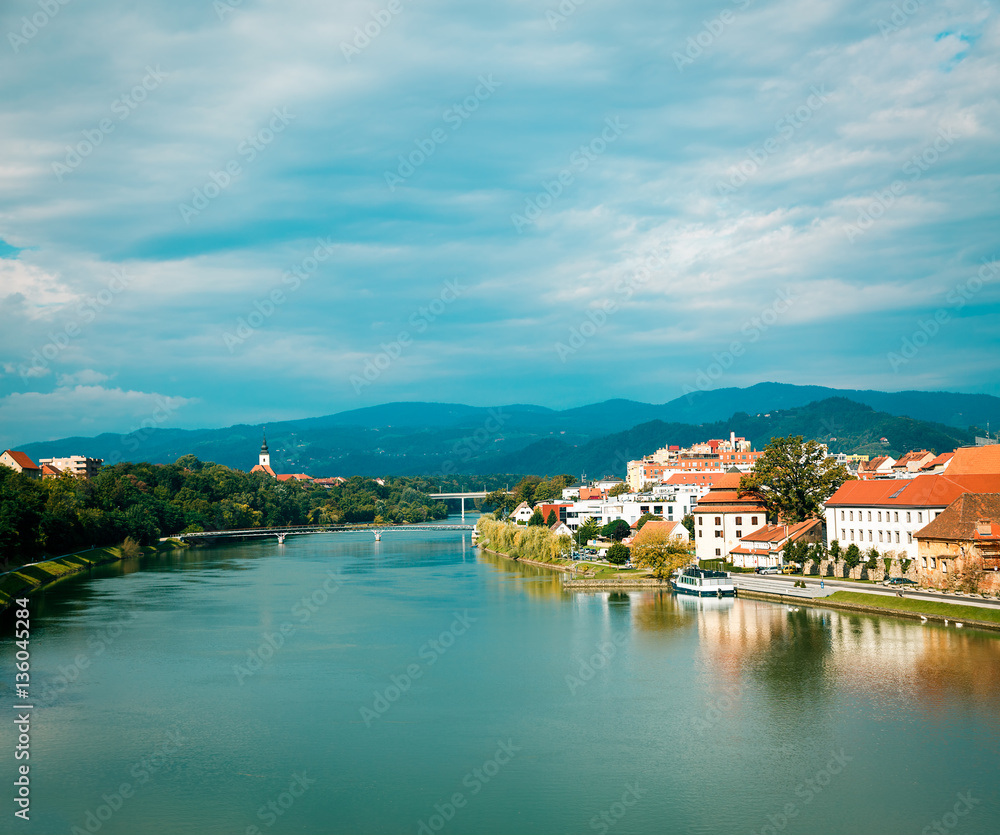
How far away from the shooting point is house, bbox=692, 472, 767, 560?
133ft

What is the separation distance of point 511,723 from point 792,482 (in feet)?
89.3

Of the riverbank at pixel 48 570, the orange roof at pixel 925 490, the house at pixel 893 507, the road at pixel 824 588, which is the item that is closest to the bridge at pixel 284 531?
the riverbank at pixel 48 570

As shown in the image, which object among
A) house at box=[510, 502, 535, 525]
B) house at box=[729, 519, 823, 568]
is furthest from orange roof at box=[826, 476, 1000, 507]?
house at box=[510, 502, 535, 525]

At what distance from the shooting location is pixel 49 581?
39.2 metres

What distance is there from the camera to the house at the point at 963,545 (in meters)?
A: 25.5

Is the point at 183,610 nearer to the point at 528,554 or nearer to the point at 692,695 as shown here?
the point at 692,695

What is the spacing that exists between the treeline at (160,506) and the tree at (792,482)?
30.5 metres

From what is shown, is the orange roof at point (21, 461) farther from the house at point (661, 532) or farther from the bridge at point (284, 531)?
the house at point (661, 532)

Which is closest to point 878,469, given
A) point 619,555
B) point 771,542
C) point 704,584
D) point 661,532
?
point 661,532

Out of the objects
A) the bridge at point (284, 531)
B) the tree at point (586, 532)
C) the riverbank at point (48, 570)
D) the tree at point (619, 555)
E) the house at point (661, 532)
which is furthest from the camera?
the bridge at point (284, 531)

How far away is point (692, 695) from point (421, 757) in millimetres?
6159

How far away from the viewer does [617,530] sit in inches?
2051

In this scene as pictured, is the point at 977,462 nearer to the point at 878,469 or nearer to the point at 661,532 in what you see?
the point at 661,532

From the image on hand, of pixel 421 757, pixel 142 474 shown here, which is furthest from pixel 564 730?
pixel 142 474
